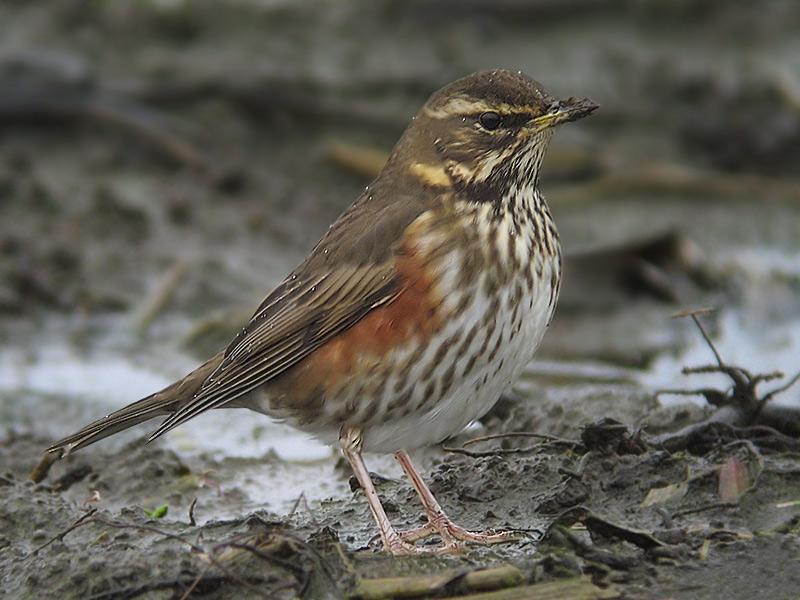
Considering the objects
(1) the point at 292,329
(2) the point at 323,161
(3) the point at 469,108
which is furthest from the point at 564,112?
(2) the point at 323,161

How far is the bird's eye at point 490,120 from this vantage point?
6914mm

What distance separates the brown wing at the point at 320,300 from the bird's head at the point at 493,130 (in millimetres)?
283

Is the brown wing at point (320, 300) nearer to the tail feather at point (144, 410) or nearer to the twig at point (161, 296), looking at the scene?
the tail feather at point (144, 410)

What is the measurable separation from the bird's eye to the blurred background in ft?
12.8

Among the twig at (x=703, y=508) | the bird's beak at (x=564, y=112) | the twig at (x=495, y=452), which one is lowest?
the twig at (x=703, y=508)

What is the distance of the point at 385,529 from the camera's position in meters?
6.54

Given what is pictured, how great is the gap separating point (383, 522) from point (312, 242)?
21.5ft

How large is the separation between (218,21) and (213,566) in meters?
9.44

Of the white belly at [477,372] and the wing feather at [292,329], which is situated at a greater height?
the wing feather at [292,329]

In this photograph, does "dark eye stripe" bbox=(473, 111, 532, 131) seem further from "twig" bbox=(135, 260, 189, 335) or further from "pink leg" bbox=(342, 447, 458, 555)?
"twig" bbox=(135, 260, 189, 335)

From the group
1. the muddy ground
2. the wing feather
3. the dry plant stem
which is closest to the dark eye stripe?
the wing feather

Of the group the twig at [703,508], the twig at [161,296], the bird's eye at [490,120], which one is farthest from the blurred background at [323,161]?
the twig at [703,508]

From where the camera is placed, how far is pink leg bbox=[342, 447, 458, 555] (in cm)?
641

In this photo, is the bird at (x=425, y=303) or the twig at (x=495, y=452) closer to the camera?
the bird at (x=425, y=303)
